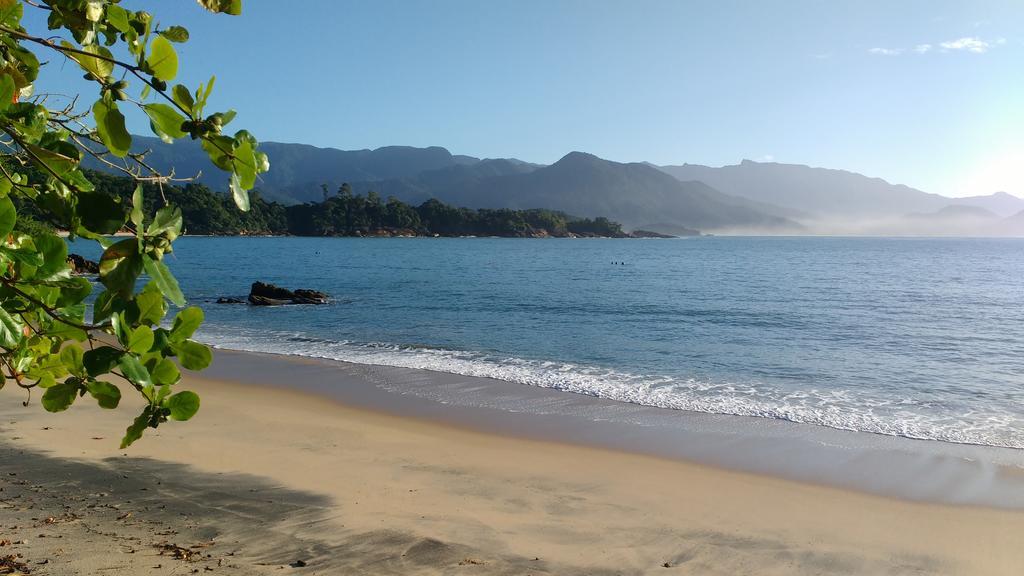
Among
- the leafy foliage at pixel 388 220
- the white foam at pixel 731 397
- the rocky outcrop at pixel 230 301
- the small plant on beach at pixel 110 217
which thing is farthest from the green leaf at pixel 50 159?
the leafy foliage at pixel 388 220

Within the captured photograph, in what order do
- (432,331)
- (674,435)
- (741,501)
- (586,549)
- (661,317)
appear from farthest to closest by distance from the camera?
(661,317) → (432,331) → (674,435) → (741,501) → (586,549)

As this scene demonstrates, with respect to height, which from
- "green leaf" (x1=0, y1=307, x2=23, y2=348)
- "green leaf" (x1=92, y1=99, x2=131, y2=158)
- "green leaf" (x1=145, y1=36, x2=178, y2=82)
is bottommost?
"green leaf" (x1=0, y1=307, x2=23, y2=348)

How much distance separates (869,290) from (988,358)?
26394mm

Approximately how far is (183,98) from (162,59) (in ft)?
0.24

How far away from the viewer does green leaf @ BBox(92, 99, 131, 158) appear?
1277 millimetres

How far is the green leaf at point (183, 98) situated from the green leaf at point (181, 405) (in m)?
0.65

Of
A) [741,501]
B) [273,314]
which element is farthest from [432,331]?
[741,501]

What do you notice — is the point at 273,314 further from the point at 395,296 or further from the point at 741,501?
the point at 741,501

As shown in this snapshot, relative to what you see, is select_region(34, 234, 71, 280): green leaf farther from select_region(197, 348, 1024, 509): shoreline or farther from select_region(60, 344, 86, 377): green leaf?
select_region(197, 348, 1024, 509): shoreline

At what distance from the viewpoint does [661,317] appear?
28.5m

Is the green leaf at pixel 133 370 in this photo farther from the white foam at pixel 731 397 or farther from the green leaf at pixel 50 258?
the white foam at pixel 731 397

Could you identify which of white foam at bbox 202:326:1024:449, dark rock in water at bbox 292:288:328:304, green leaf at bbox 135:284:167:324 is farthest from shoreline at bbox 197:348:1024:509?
dark rock in water at bbox 292:288:328:304

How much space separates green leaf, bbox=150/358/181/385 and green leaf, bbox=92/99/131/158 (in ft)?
1.39

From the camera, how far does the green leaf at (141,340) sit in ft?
4.09
